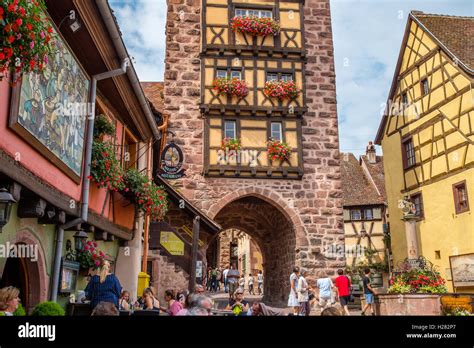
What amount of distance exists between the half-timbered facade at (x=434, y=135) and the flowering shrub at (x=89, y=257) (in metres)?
12.9

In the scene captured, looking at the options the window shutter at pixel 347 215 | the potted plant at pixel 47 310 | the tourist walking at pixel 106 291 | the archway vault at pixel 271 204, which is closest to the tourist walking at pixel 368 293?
the archway vault at pixel 271 204

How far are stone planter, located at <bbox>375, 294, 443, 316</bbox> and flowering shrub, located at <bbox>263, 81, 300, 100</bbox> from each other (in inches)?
324

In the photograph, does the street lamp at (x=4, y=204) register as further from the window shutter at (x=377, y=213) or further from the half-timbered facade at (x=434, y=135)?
the window shutter at (x=377, y=213)

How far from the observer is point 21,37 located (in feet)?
11.6

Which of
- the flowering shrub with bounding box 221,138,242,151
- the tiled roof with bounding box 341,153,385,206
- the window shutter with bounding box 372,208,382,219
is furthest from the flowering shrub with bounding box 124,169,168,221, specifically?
the window shutter with bounding box 372,208,382,219

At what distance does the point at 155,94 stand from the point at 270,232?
23.6ft

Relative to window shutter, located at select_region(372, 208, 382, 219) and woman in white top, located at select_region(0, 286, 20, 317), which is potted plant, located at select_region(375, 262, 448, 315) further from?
window shutter, located at select_region(372, 208, 382, 219)

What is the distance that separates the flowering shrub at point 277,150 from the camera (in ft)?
54.8

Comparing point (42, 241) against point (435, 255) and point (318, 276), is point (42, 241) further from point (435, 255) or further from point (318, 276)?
point (435, 255)

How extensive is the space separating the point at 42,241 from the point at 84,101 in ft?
6.92

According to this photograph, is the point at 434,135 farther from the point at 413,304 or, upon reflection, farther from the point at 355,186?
the point at 355,186

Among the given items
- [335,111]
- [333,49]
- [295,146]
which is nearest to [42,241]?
[295,146]

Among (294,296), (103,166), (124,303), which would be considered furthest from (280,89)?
(124,303)

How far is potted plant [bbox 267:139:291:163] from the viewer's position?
16.7 metres
